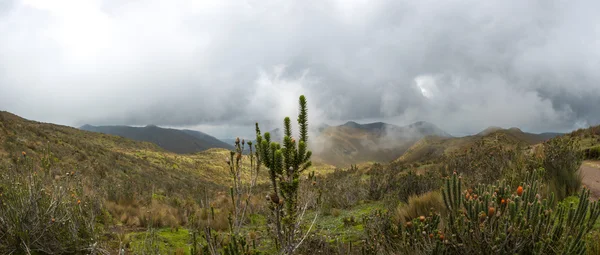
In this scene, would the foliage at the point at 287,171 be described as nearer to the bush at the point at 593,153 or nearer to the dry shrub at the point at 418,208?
the dry shrub at the point at 418,208

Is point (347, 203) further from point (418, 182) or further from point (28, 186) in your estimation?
point (28, 186)

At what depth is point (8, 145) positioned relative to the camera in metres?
16.0

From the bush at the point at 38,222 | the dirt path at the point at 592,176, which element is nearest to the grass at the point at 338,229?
the bush at the point at 38,222

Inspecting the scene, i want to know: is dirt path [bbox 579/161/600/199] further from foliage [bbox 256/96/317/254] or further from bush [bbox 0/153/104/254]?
bush [bbox 0/153/104/254]

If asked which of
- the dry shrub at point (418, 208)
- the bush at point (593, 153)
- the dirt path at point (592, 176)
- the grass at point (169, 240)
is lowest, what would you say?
the grass at point (169, 240)

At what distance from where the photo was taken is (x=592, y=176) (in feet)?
29.8

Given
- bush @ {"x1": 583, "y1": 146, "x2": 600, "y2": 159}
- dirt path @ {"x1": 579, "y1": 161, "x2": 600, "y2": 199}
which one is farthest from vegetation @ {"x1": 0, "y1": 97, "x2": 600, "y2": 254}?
bush @ {"x1": 583, "y1": 146, "x2": 600, "y2": 159}

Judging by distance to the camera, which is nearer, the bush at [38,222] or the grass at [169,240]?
the bush at [38,222]

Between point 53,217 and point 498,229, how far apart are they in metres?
6.08

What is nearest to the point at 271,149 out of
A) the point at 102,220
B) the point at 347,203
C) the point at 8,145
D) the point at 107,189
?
the point at 102,220

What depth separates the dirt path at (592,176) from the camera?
7.24 meters

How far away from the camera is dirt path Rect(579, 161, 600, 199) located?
7.24m

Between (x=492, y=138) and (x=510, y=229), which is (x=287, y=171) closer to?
(x=510, y=229)

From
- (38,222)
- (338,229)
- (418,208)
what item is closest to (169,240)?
(38,222)
